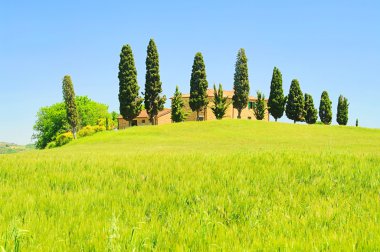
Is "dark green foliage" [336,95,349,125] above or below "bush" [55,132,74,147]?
above

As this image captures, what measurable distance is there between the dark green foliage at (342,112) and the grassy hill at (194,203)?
10934cm

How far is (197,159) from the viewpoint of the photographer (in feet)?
32.6

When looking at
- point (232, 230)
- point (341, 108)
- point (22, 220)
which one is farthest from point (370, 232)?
point (341, 108)

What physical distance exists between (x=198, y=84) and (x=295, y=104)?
2941 cm

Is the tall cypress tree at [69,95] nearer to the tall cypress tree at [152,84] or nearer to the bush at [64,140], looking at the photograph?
the bush at [64,140]

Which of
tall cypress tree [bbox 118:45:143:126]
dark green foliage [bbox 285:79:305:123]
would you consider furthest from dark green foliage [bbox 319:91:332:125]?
tall cypress tree [bbox 118:45:143:126]

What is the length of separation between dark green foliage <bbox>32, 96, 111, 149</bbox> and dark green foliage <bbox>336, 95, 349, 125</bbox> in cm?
7860

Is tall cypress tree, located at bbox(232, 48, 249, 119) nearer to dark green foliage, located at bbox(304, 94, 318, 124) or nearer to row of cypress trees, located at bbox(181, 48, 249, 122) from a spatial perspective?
row of cypress trees, located at bbox(181, 48, 249, 122)

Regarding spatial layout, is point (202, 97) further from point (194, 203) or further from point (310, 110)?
point (194, 203)

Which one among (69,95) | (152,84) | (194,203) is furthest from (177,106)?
(194,203)

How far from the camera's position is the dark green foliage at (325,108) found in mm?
109625

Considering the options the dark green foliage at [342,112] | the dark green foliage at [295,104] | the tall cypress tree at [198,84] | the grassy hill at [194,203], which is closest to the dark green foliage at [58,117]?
the tall cypress tree at [198,84]

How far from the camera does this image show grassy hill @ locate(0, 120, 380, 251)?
3898 millimetres

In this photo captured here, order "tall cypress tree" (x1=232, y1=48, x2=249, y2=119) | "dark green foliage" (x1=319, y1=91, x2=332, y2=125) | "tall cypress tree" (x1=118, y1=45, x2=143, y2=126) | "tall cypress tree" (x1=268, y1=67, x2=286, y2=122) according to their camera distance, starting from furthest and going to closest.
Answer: "dark green foliage" (x1=319, y1=91, x2=332, y2=125) < "tall cypress tree" (x1=268, y1=67, x2=286, y2=122) < "tall cypress tree" (x1=232, y1=48, x2=249, y2=119) < "tall cypress tree" (x1=118, y1=45, x2=143, y2=126)
